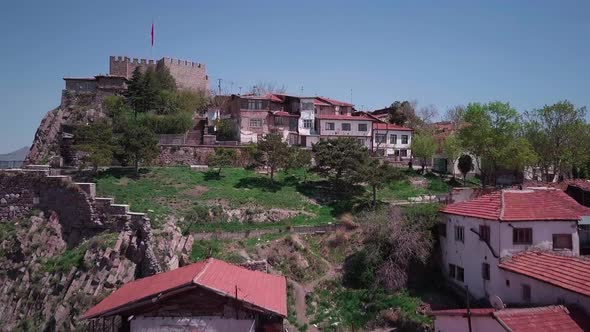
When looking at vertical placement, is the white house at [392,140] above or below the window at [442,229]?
above

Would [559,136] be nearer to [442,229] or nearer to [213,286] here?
[442,229]

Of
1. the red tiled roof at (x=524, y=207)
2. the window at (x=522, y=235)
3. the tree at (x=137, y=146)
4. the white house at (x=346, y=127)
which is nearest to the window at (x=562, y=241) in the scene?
the red tiled roof at (x=524, y=207)

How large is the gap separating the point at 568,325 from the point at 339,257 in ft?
45.3

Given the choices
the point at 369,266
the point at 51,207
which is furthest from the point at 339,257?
the point at 51,207

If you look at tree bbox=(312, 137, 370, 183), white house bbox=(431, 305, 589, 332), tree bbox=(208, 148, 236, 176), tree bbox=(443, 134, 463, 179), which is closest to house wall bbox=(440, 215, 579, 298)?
white house bbox=(431, 305, 589, 332)

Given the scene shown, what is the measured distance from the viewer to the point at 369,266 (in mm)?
26562

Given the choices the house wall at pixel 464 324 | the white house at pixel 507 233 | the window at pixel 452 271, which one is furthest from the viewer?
the window at pixel 452 271

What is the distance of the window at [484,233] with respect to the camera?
23925 millimetres

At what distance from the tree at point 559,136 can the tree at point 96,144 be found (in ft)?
120

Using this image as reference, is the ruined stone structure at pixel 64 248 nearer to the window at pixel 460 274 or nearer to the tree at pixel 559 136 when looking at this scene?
the window at pixel 460 274

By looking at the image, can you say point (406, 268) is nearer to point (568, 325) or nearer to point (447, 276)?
point (447, 276)

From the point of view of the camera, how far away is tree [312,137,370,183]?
38.9 meters

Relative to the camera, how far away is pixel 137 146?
122ft

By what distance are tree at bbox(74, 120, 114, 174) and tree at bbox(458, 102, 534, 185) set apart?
28849 millimetres
